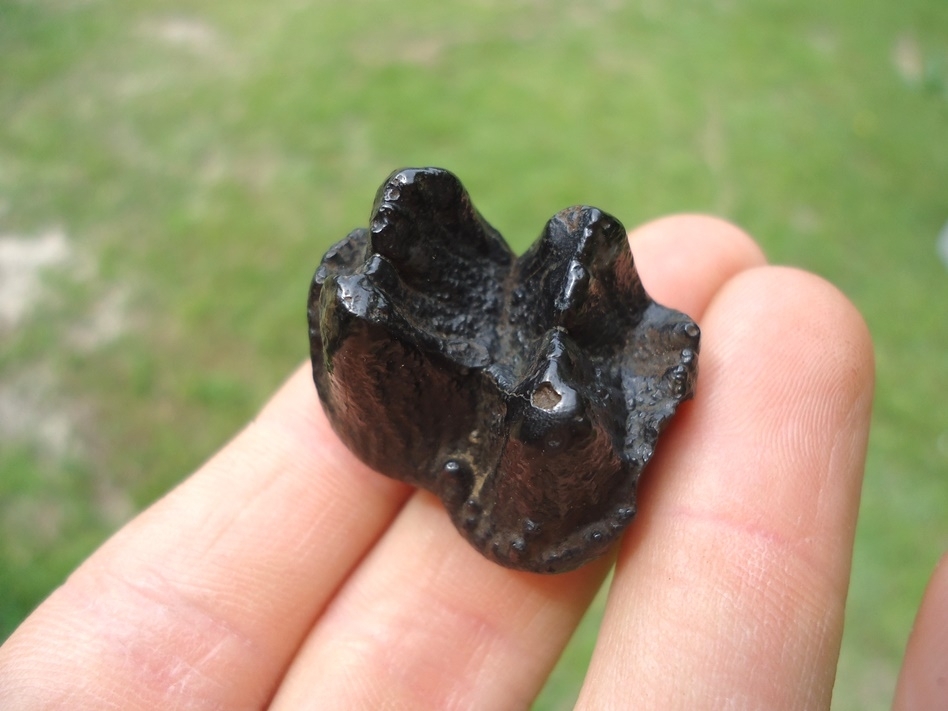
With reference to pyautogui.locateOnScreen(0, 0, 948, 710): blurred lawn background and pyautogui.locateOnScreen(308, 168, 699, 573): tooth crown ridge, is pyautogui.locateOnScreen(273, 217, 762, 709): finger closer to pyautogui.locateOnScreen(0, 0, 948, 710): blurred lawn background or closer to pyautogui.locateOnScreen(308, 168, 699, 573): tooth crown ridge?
pyautogui.locateOnScreen(308, 168, 699, 573): tooth crown ridge

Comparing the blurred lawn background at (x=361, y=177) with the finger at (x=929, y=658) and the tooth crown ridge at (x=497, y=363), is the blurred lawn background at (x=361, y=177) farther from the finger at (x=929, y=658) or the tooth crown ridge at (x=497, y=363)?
the tooth crown ridge at (x=497, y=363)

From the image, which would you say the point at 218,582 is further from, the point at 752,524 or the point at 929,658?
the point at 929,658

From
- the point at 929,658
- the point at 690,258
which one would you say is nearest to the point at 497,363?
the point at 690,258

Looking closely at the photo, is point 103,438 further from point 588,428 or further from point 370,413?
point 588,428

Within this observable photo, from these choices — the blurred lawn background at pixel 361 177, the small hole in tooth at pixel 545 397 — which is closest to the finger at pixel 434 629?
the small hole in tooth at pixel 545 397

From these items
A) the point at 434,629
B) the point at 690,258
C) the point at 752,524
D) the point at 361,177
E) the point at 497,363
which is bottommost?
the point at 361,177

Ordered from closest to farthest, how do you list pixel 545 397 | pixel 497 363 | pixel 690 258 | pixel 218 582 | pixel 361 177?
pixel 545 397
pixel 497 363
pixel 218 582
pixel 690 258
pixel 361 177

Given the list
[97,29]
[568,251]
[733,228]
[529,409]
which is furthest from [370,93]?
[529,409]
